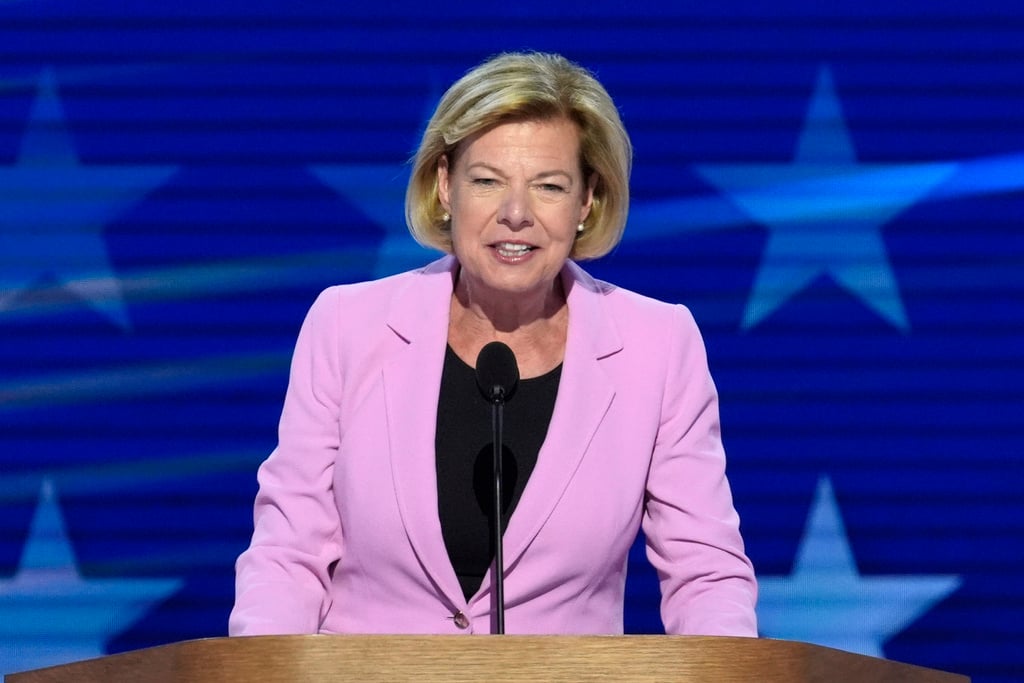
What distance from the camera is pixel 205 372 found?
13.0ft

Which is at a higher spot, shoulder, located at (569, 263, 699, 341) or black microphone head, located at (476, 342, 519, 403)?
shoulder, located at (569, 263, 699, 341)

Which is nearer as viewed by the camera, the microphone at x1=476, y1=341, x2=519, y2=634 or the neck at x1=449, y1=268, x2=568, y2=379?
the microphone at x1=476, y1=341, x2=519, y2=634

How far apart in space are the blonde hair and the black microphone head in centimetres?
53

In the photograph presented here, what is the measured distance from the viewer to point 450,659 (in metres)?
1.70

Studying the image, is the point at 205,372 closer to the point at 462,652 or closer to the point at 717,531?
the point at 717,531

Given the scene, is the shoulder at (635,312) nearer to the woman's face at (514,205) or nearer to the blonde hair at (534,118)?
the blonde hair at (534,118)

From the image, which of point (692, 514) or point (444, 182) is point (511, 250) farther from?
point (692, 514)

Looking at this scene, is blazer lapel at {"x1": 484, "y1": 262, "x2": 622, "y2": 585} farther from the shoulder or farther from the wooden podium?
the wooden podium

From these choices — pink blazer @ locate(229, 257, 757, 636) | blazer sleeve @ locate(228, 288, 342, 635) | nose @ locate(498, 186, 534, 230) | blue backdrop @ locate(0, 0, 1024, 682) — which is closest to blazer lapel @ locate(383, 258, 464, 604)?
pink blazer @ locate(229, 257, 757, 636)

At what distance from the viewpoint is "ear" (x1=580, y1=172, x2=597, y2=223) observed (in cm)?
288

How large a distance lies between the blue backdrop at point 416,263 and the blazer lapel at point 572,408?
1.11m

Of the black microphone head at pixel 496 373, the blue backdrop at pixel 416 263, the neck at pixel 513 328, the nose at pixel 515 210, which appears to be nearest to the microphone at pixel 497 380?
the black microphone head at pixel 496 373

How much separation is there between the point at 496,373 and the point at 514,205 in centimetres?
43

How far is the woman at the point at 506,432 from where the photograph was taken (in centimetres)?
260
